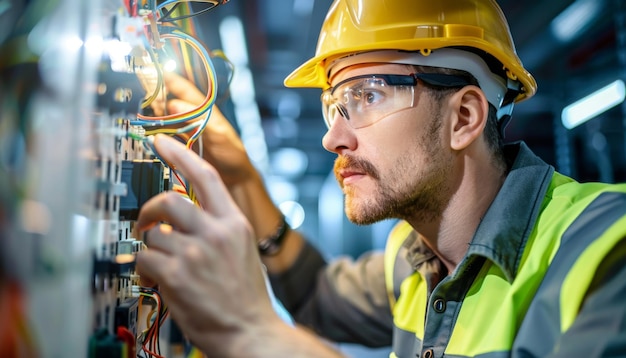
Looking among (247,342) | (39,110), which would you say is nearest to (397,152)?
(247,342)

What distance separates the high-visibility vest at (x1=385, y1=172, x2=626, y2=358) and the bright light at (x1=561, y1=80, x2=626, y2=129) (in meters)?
1.57

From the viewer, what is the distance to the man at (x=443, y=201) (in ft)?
2.06

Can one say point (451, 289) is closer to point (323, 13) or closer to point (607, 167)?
point (323, 13)

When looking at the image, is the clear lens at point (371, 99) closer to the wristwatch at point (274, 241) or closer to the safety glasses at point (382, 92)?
the safety glasses at point (382, 92)

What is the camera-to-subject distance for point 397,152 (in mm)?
1131

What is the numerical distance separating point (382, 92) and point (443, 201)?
31cm

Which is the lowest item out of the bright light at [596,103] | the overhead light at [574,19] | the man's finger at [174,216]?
the man's finger at [174,216]

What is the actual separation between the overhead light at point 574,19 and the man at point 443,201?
4.16 feet

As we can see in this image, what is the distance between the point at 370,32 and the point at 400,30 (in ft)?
0.23

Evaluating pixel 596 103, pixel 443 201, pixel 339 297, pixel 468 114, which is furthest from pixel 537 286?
pixel 596 103

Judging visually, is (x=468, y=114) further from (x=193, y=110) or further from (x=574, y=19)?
(x=574, y=19)

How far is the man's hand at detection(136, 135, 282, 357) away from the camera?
0.57m

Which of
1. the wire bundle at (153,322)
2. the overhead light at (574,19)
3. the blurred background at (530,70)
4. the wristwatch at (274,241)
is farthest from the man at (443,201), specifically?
the overhead light at (574,19)

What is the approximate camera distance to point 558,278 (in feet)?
2.80
